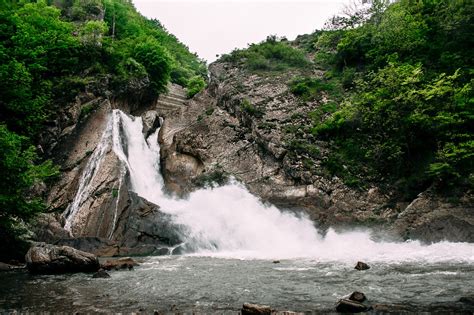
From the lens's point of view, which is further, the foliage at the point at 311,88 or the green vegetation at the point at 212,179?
the foliage at the point at 311,88

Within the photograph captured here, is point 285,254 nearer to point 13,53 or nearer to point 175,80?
point 13,53

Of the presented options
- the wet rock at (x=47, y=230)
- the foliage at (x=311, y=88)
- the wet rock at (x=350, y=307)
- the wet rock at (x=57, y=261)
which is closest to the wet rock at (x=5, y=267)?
the wet rock at (x=57, y=261)

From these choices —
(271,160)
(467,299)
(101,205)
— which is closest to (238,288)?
(467,299)

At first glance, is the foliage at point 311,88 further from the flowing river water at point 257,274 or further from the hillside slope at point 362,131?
the flowing river water at point 257,274

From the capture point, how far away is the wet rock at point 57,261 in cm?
1633

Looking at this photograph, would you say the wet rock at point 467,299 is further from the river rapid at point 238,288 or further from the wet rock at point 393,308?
Result: the wet rock at point 393,308

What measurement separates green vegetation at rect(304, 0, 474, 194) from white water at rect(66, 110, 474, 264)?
17.1 feet

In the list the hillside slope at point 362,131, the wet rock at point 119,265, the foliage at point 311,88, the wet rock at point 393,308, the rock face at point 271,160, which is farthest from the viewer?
the foliage at point 311,88

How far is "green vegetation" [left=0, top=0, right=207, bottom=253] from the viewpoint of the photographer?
17.6 metres

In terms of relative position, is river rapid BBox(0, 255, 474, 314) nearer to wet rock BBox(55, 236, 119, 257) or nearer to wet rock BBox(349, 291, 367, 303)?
wet rock BBox(349, 291, 367, 303)

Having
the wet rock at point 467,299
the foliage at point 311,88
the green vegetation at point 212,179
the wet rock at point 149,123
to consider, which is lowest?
the wet rock at point 467,299

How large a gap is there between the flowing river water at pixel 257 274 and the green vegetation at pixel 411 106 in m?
5.63

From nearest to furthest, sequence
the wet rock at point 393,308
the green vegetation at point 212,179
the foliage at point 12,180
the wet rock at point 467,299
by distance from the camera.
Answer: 1. the wet rock at point 393,308
2. the wet rock at point 467,299
3. the foliage at point 12,180
4. the green vegetation at point 212,179

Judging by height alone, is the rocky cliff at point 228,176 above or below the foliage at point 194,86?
below
